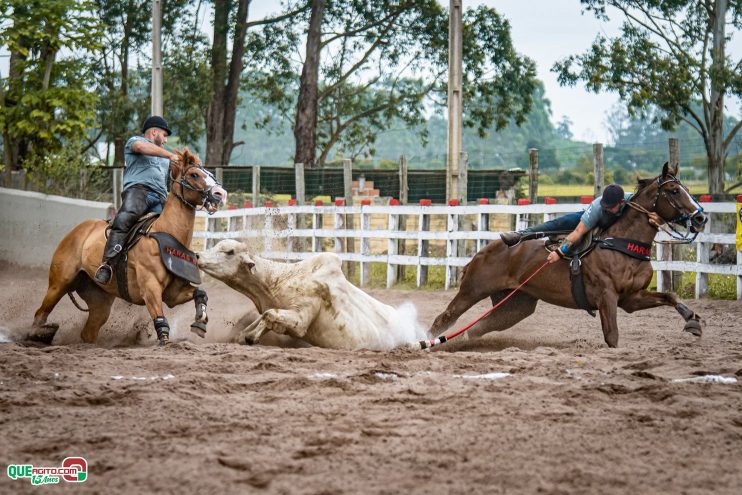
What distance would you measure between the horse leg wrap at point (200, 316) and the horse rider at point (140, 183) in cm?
89

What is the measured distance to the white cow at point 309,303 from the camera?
356 inches

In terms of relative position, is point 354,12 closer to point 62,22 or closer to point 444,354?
point 62,22

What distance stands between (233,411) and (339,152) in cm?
3501

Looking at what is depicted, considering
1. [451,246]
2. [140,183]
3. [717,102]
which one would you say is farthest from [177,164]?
[717,102]

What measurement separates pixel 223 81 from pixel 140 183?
26062 mm

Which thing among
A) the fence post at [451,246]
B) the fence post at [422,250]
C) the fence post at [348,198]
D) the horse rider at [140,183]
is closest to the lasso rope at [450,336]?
the horse rider at [140,183]

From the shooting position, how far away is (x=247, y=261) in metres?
9.38

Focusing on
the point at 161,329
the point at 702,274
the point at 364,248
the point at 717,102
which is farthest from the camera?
the point at 717,102

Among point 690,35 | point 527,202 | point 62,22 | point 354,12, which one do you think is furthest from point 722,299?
point 354,12

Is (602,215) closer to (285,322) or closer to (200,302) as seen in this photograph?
(285,322)

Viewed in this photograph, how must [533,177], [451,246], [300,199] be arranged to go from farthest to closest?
[300,199], [451,246], [533,177]

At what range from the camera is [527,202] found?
15.2 m

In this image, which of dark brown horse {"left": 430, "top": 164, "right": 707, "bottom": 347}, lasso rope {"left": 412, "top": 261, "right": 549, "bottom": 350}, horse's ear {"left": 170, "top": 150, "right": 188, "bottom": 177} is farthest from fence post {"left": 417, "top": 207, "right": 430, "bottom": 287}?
horse's ear {"left": 170, "top": 150, "right": 188, "bottom": 177}

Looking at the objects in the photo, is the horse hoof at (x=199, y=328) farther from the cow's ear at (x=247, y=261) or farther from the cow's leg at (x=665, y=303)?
the cow's leg at (x=665, y=303)
